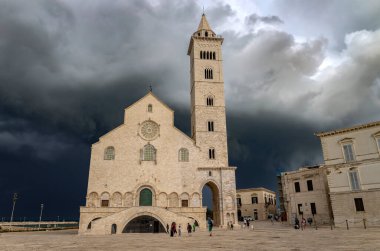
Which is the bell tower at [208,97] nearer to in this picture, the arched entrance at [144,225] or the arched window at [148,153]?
the arched window at [148,153]

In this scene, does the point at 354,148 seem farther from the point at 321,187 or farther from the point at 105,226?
the point at 105,226

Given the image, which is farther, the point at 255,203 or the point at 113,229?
the point at 255,203

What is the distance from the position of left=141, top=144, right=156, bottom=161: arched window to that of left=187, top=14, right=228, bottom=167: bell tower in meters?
6.86

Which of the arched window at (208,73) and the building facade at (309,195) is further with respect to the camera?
the arched window at (208,73)

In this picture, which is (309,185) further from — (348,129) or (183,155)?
(183,155)

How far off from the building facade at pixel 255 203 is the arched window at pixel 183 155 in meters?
33.7

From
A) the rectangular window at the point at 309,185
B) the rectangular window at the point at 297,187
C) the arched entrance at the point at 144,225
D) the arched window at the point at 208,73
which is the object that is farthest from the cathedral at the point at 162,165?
the rectangular window at the point at 309,185

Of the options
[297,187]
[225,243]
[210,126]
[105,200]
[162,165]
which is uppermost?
[210,126]

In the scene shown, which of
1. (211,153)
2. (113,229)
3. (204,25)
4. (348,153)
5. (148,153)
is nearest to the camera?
(113,229)

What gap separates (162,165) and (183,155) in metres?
3.34

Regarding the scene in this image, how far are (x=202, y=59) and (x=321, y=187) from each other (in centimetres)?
2622

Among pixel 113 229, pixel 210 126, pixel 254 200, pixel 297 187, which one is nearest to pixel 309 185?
pixel 297 187

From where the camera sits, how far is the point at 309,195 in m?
39.6

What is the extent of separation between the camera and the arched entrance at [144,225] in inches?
1286
